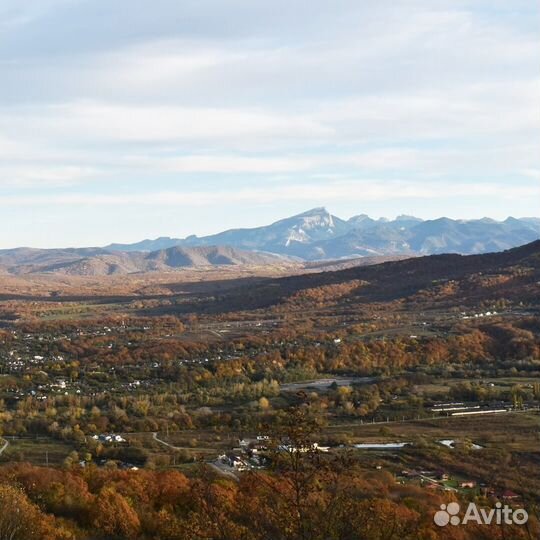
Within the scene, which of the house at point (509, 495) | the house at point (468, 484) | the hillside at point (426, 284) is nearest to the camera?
the house at point (509, 495)

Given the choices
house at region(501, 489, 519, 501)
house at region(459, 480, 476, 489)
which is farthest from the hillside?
house at region(501, 489, 519, 501)

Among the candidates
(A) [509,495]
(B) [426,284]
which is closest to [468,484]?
(A) [509,495]

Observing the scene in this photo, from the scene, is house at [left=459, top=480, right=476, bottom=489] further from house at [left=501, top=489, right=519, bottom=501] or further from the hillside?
the hillside

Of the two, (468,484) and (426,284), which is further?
(426,284)

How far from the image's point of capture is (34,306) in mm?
157125

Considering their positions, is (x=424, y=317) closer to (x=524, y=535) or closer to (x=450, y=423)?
(x=450, y=423)

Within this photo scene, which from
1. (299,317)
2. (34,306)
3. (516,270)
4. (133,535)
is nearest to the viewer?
(133,535)

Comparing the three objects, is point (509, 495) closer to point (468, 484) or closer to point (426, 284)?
point (468, 484)

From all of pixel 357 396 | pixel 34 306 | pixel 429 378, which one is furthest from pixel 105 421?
pixel 34 306

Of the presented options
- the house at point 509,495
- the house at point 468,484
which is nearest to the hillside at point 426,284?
the house at point 468,484

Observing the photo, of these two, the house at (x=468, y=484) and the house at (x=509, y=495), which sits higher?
the house at (x=509, y=495)

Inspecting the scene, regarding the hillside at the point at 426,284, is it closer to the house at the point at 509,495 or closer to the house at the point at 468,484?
the house at the point at 468,484

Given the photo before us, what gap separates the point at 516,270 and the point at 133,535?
114 metres

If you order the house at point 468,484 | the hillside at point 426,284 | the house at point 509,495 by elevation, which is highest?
the hillside at point 426,284
